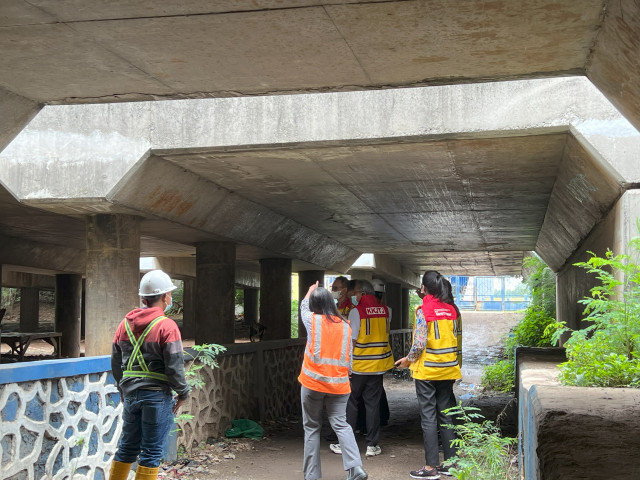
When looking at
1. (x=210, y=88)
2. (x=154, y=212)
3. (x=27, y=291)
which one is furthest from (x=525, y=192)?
(x=27, y=291)

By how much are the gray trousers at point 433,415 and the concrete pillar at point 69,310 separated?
15.6m

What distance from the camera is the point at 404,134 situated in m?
7.25

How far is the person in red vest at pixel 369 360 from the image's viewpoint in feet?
29.3

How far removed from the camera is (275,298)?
16.5 m

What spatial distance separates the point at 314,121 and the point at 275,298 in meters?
9.37

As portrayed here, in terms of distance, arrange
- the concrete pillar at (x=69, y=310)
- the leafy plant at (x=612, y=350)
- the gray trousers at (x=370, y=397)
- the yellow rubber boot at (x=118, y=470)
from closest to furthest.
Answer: the leafy plant at (x=612, y=350) → the yellow rubber boot at (x=118, y=470) → the gray trousers at (x=370, y=397) → the concrete pillar at (x=69, y=310)

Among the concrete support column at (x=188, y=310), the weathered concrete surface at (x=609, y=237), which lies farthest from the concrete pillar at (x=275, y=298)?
the concrete support column at (x=188, y=310)

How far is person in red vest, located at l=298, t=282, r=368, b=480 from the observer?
22.5 feet

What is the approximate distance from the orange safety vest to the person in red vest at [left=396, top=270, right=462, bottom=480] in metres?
0.90

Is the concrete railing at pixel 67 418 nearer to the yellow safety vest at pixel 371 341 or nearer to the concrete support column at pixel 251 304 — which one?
the yellow safety vest at pixel 371 341

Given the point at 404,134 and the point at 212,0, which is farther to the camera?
the point at 404,134

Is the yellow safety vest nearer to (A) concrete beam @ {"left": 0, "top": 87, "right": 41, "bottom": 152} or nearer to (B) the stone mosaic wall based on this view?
(B) the stone mosaic wall

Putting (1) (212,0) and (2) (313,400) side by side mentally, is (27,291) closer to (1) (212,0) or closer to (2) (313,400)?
(2) (313,400)

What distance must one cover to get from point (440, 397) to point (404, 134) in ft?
9.25
